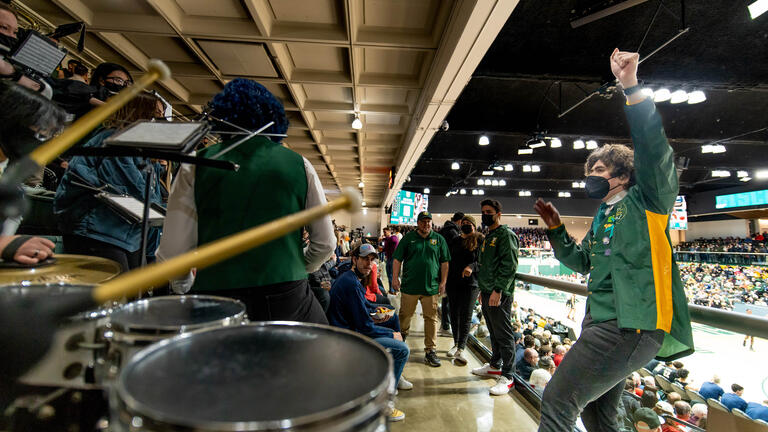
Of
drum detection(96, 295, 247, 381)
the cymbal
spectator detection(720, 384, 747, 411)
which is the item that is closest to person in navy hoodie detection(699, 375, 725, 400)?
spectator detection(720, 384, 747, 411)

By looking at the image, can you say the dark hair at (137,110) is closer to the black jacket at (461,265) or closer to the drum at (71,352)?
the drum at (71,352)

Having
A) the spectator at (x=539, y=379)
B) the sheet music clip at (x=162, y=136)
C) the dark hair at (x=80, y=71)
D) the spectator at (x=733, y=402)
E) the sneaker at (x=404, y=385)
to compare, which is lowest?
the sneaker at (x=404, y=385)

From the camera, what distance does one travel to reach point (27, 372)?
523 millimetres

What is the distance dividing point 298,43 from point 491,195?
56.0 ft

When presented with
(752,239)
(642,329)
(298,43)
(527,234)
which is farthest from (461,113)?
(752,239)

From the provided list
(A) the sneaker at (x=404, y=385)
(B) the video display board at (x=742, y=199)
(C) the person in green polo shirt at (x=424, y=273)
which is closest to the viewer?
(A) the sneaker at (x=404, y=385)

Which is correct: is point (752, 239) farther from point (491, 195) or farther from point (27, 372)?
point (27, 372)

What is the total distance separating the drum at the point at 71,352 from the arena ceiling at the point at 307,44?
3.25 meters

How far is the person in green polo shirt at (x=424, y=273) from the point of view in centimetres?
378

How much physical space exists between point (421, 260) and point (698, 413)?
2.45m

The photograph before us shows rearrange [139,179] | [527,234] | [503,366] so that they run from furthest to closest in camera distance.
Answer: [527,234], [503,366], [139,179]

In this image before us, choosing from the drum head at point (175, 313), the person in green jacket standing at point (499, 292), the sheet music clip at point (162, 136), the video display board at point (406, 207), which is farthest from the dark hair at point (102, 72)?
the video display board at point (406, 207)

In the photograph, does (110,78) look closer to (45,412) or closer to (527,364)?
(45,412)

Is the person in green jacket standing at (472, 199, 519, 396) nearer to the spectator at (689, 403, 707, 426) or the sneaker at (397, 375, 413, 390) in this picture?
the sneaker at (397, 375, 413, 390)
